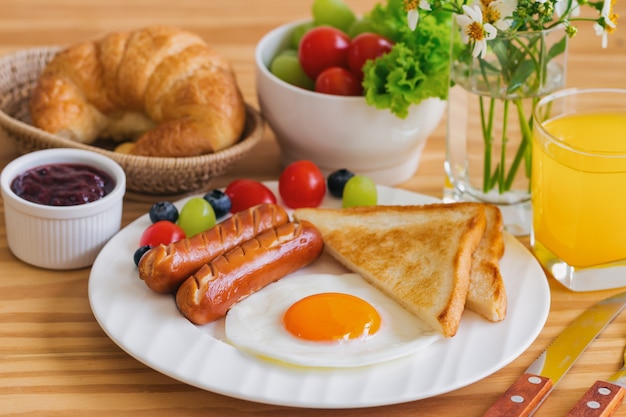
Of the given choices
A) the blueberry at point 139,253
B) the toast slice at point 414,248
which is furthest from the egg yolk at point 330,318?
the blueberry at point 139,253

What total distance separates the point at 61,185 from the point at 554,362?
1.38m

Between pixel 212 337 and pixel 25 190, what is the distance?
740mm

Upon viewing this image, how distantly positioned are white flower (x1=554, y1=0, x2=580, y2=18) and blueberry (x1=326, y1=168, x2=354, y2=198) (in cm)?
78

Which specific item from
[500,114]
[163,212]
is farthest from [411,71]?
[163,212]

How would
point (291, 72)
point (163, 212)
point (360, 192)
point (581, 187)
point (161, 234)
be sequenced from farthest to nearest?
1. point (291, 72)
2. point (360, 192)
3. point (163, 212)
4. point (161, 234)
5. point (581, 187)

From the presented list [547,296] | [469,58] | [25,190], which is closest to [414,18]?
[469,58]

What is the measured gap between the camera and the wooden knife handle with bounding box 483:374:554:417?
6.43 ft

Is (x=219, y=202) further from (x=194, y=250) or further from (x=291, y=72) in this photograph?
(x=291, y=72)

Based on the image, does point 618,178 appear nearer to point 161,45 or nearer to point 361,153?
point 361,153

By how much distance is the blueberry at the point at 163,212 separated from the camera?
2.62 metres

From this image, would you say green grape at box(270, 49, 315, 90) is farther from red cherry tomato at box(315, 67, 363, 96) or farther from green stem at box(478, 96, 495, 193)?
green stem at box(478, 96, 495, 193)

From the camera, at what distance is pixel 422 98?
9.05 feet

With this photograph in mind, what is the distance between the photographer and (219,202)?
2707 mm

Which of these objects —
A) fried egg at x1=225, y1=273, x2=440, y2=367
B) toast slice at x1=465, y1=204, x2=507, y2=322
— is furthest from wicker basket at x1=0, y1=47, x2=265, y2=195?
toast slice at x1=465, y1=204, x2=507, y2=322
